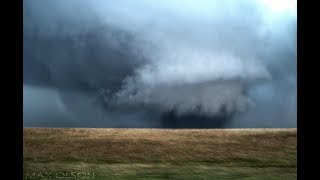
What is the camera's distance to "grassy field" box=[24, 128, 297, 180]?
639 centimetres

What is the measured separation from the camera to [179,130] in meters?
6.86

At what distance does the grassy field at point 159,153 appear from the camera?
6.39 metres

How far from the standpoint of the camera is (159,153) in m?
6.65

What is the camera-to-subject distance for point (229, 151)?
6727 millimetres
